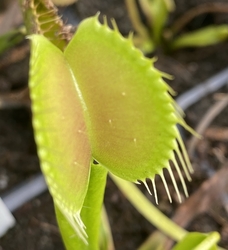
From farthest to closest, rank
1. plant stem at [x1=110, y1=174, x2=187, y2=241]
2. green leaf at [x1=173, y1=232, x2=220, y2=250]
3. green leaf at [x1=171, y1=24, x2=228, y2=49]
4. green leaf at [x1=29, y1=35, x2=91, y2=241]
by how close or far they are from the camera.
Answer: green leaf at [x1=171, y1=24, x2=228, y2=49]
plant stem at [x1=110, y1=174, x2=187, y2=241]
green leaf at [x1=173, y1=232, x2=220, y2=250]
green leaf at [x1=29, y1=35, x2=91, y2=241]

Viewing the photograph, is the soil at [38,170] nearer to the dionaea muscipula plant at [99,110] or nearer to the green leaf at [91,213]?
the green leaf at [91,213]

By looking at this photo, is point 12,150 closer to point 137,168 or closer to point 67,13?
point 67,13

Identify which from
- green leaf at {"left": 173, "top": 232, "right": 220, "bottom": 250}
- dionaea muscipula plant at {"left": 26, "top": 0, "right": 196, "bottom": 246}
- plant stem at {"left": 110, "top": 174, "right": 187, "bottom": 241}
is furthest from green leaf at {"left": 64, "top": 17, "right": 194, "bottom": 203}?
plant stem at {"left": 110, "top": 174, "right": 187, "bottom": 241}

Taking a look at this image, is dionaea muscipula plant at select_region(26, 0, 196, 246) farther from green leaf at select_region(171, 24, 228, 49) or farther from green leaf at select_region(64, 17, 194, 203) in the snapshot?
green leaf at select_region(171, 24, 228, 49)

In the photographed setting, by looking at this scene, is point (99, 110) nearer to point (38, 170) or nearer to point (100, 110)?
point (100, 110)

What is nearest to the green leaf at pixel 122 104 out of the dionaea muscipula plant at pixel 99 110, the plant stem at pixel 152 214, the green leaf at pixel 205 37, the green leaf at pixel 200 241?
the dionaea muscipula plant at pixel 99 110

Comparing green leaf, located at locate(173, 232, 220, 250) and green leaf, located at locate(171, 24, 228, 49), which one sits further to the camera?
green leaf, located at locate(171, 24, 228, 49)

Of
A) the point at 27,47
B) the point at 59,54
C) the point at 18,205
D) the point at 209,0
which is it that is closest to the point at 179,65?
the point at 209,0

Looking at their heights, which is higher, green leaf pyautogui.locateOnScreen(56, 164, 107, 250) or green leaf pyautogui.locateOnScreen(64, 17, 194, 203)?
green leaf pyautogui.locateOnScreen(64, 17, 194, 203)
